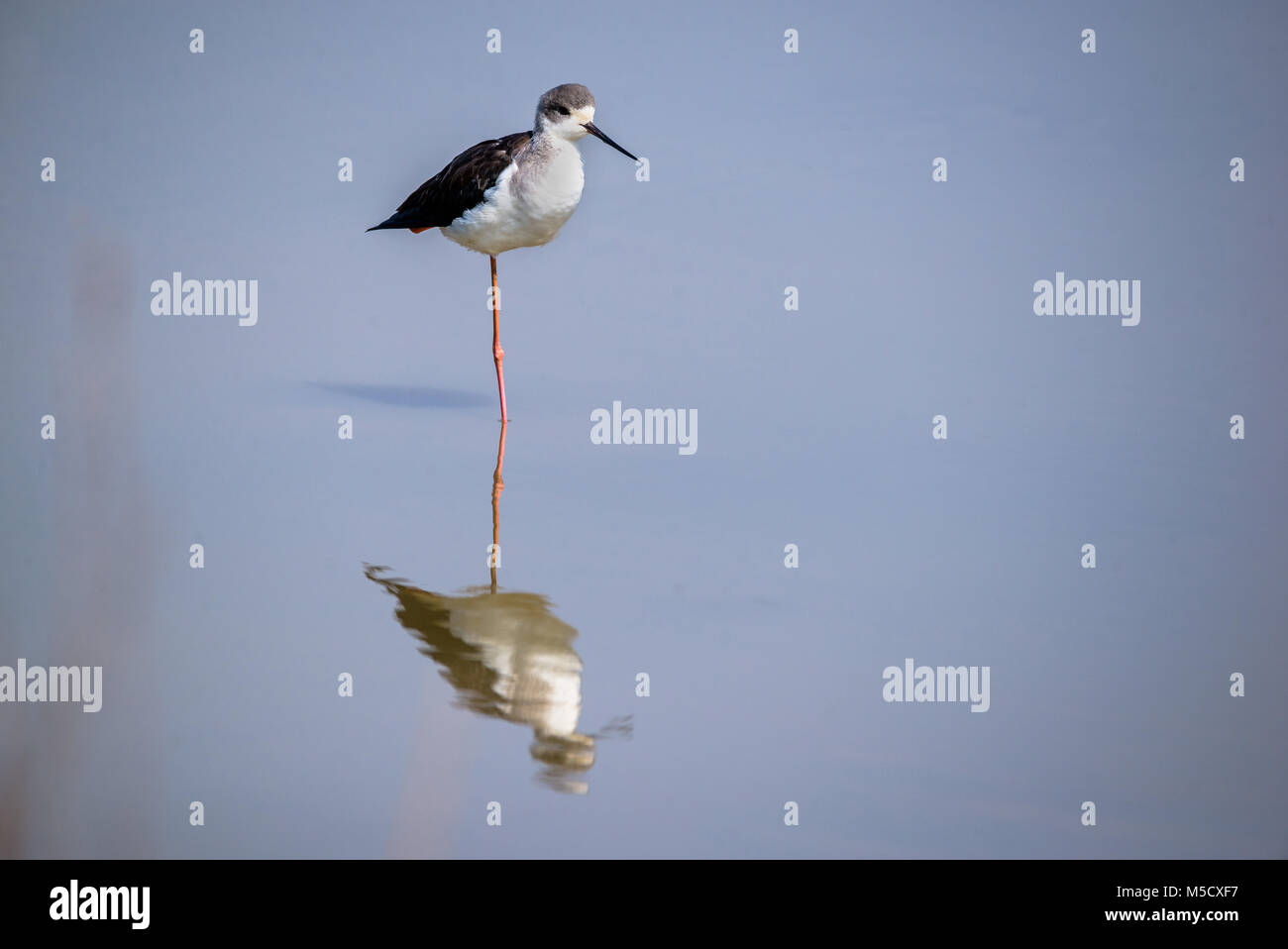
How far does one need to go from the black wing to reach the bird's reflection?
3.49 m

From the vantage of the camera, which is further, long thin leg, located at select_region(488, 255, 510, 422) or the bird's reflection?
long thin leg, located at select_region(488, 255, 510, 422)

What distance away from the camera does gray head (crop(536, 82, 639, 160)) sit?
9.15 meters

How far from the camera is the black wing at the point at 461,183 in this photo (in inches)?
368

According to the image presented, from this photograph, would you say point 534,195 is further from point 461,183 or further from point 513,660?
point 513,660

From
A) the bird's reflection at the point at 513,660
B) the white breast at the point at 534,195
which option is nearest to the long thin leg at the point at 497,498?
the bird's reflection at the point at 513,660

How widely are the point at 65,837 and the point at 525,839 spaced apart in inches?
59.0

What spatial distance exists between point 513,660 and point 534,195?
4400 millimetres

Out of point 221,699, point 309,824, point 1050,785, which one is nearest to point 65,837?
point 309,824

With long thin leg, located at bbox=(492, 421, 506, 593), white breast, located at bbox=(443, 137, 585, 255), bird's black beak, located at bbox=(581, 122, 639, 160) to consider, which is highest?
bird's black beak, located at bbox=(581, 122, 639, 160)

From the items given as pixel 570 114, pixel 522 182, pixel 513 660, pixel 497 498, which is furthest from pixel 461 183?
pixel 513 660

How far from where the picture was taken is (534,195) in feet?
30.0

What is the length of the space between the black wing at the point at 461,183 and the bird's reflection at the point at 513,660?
11.4 ft

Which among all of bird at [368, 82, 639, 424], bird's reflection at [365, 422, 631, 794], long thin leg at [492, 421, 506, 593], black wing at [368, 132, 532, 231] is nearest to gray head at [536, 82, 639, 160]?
bird at [368, 82, 639, 424]

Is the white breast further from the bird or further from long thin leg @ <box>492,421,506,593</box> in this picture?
long thin leg @ <box>492,421,506,593</box>
